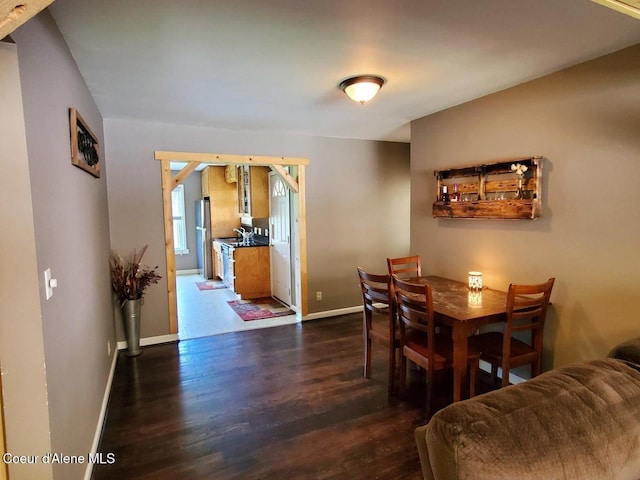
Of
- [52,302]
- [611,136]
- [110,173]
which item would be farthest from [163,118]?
[611,136]

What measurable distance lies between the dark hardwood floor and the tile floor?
558mm

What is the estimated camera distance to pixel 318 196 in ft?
15.7

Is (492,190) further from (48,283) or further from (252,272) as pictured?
(252,272)

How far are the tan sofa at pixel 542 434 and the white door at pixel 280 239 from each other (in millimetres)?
4354

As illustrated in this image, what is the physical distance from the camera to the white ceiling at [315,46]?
174 centimetres

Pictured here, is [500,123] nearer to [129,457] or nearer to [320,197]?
[320,197]

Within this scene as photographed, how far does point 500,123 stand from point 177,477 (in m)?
3.46

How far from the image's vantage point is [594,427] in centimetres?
98

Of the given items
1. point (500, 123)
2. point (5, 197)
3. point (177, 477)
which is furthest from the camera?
point (500, 123)

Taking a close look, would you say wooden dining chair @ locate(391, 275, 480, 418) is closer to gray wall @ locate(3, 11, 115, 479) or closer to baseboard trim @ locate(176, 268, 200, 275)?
gray wall @ locate(3, 11, 115, 479)

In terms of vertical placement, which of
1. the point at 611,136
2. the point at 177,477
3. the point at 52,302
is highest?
the point at 611,136

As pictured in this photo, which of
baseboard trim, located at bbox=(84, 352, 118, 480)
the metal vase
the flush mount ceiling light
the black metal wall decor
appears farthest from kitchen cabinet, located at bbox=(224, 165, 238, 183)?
the flush mount ceiling light

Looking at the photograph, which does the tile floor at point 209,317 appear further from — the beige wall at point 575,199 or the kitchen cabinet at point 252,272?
the beige wall at point 575,199

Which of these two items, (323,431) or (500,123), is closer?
(323,431)
